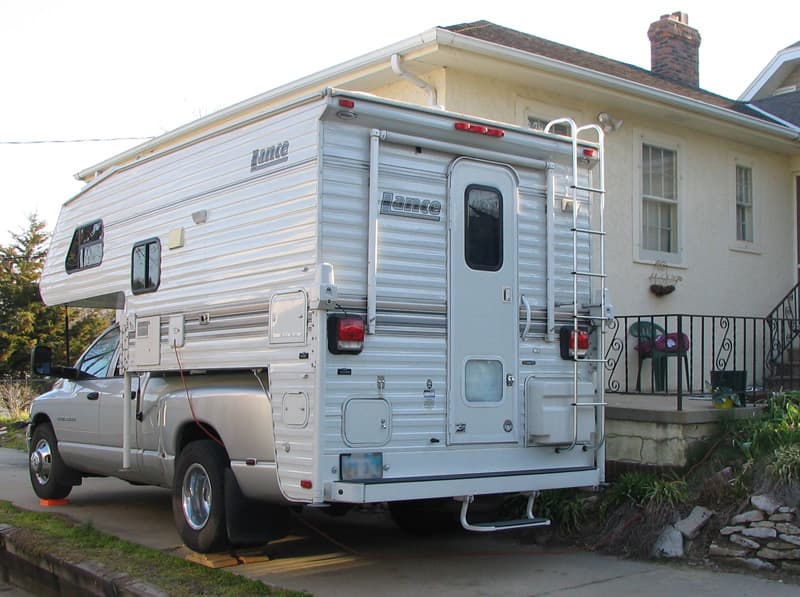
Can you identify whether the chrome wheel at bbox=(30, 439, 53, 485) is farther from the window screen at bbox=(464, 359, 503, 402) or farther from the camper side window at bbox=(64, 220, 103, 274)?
the window screen at bbox=(464, 359, 503, 402)

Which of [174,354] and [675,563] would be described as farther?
[174,354]

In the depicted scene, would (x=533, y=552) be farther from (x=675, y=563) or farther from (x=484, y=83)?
(x=484, y=83)

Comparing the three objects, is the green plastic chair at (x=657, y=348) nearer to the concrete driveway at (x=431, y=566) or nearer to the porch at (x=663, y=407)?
the porch at (x=663, y=407)

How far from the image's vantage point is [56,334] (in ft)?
86.0

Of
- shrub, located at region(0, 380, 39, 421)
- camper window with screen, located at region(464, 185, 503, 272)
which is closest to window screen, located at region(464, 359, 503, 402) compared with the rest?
camper window with screen, located at region(464, 185, 503, 272)

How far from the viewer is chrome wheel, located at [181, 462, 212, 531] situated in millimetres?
6934

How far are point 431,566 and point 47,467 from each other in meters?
4.79

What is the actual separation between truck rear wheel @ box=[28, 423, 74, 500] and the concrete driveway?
0.51 meters

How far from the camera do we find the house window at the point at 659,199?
12.0 meters

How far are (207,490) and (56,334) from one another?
2091 cm

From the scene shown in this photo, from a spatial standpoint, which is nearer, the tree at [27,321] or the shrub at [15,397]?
the shrub at [15,397]

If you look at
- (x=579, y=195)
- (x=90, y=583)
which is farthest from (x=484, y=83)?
(x=90, y=583)

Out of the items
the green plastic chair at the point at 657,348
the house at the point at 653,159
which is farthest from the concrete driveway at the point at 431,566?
the green plastic chair at the point at 657,348

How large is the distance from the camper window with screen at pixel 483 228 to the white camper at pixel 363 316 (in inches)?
0.5
